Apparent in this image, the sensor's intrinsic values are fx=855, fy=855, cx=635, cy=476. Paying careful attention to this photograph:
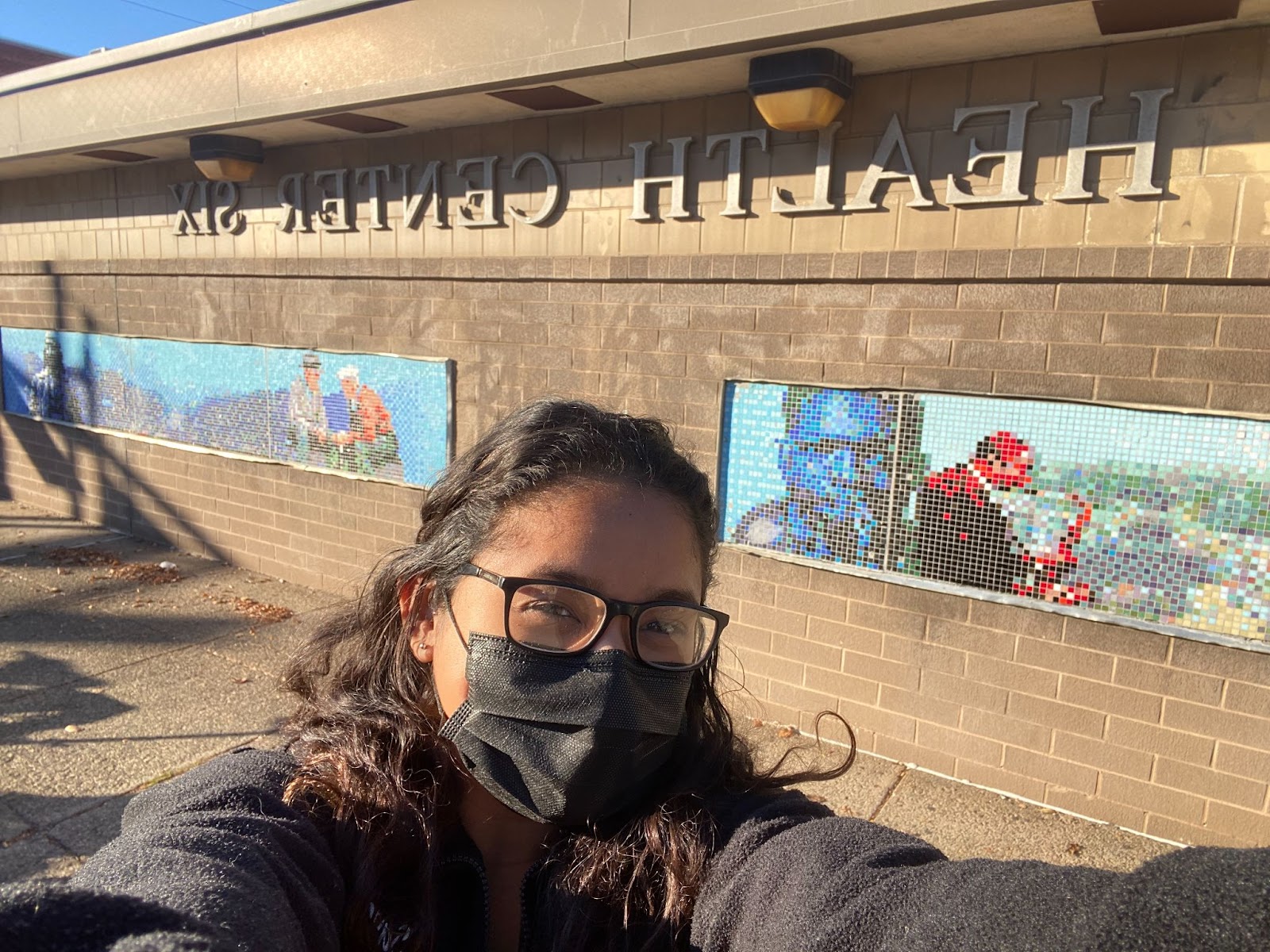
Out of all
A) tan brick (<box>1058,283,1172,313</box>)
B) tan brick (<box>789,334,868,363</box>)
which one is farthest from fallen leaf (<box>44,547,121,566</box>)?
tan brick (<box>1058,283,1172,313</box>)

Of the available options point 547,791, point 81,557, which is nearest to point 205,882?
point 547,791

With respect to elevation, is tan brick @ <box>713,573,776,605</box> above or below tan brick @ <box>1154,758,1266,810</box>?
above

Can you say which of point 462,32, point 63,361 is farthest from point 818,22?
point 63,361

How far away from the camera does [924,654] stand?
429 cm

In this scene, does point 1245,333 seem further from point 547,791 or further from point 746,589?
point 547,791

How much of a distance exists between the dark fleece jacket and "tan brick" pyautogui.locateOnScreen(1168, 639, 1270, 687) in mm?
2846

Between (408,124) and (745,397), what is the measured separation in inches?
120

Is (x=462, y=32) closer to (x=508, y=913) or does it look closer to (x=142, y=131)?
(x=142, y=131)

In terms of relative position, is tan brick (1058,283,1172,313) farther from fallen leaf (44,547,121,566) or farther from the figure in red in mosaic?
fallen leaf (44,547,121,566)

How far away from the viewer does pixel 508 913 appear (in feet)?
5.21

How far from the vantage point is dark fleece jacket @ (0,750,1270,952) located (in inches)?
34.6

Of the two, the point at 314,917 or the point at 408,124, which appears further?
the point at 408,124

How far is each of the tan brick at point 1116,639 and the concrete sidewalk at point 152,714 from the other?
32.2 inches

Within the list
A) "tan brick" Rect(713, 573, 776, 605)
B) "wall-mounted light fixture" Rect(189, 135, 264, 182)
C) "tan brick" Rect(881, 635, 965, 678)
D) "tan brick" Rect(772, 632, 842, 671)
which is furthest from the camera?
"wall-mounted light fixture" Rect(189, 135, 264, 182)
